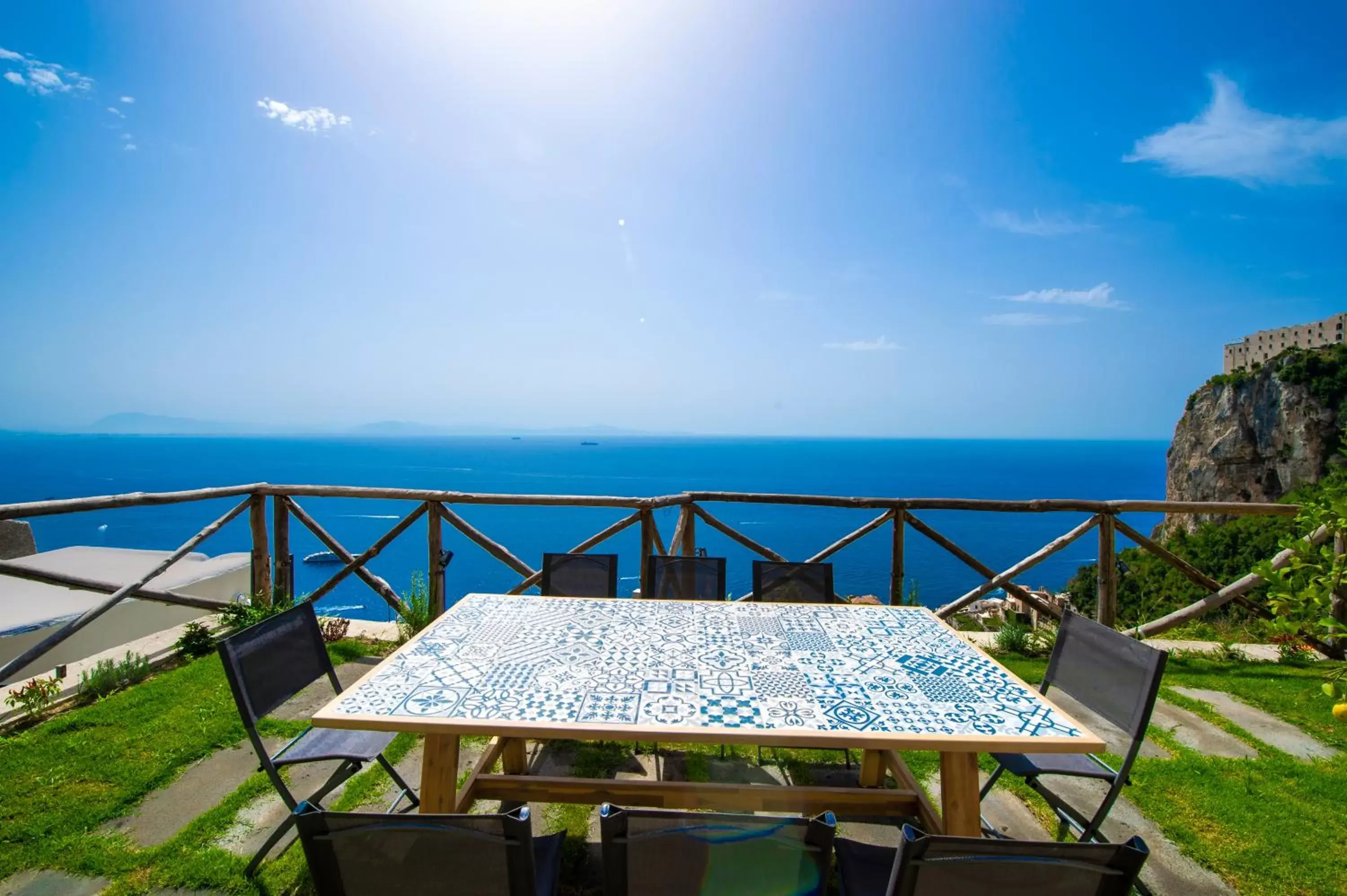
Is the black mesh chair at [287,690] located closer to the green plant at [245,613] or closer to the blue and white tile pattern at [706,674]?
the blue and white tile pattern at [706,674]

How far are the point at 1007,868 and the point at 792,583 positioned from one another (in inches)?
85.8

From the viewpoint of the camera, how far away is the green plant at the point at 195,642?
3770mm

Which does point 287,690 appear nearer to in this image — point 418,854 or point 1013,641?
point 418,854

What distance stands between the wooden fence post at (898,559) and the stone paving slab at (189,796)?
4.02 meters

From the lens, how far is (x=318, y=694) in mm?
3307

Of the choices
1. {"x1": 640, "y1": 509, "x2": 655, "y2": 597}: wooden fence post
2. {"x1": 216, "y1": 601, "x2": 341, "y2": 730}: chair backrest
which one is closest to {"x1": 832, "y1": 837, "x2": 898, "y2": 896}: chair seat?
{"x1": 216, "y1": 601, "x2": 341, "y2": 730}: chair backrest

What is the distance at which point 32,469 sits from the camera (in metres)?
65.9

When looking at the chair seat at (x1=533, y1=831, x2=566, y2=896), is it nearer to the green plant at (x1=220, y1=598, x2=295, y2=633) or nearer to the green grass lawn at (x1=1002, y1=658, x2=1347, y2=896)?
the green grass lawn at (x1=1002, y1=658, x2=1347, y2=896)

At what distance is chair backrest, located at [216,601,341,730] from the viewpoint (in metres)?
1.74

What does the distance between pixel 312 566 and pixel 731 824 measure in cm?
4367

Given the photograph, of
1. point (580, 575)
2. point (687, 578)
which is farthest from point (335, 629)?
point (687, 578)

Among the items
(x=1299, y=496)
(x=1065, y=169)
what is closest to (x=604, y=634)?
(x=1299, y=496)

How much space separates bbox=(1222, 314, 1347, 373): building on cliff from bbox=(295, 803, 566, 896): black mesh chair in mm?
49977

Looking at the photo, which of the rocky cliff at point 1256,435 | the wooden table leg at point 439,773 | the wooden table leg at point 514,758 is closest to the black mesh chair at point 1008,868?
the wooden table leg at point 439,773
